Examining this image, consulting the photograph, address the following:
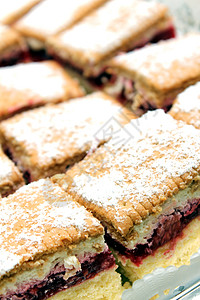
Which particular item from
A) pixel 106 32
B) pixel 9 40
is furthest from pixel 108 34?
pixel 9 40

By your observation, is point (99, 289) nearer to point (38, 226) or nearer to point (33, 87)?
point (38, 226)

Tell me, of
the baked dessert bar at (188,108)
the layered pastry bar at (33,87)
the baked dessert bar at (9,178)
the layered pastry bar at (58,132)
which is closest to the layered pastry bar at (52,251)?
the baked dessert bar at (9,178)

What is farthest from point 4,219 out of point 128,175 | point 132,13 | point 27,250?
point 132,13

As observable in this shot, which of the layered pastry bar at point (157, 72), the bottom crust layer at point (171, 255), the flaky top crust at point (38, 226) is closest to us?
the flaky top crust at point (38, 226)

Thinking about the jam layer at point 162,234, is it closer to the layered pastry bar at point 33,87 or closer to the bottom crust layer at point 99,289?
the bottom crust layer at point 99,289

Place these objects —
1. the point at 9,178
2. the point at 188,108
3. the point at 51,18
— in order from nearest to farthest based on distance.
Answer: the point at 9,178 < the point at 188,108 < the point at 51,18

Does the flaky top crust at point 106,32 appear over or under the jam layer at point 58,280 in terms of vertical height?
over
